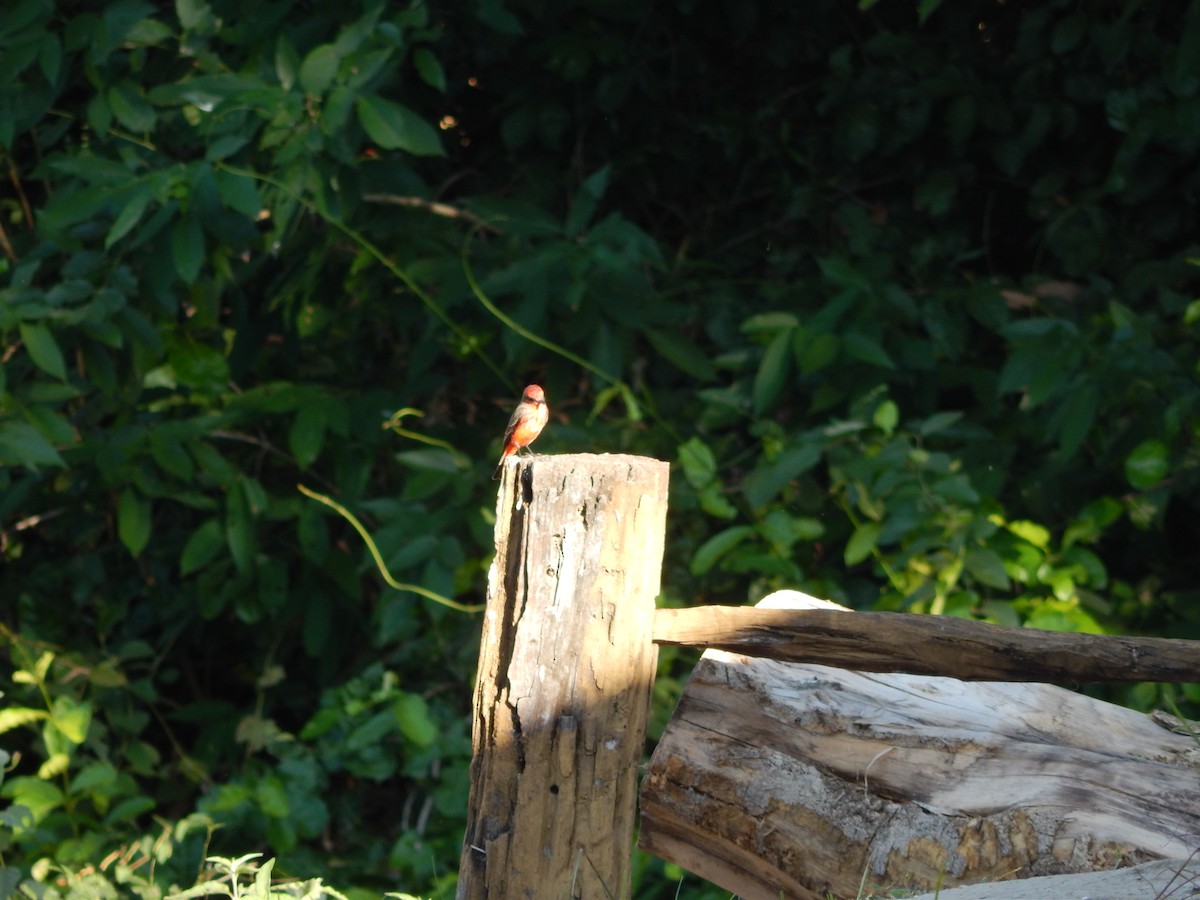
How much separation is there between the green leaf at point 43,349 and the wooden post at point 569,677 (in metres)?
2.03

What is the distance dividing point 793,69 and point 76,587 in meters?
3.37

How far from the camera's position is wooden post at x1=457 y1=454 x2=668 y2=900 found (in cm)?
182

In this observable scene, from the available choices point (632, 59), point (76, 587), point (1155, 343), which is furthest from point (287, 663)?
point (1155, 343)

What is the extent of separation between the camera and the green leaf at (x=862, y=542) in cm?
354

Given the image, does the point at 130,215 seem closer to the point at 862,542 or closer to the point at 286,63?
the point at 286,63

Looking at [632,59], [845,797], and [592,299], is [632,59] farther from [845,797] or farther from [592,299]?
[845,797]

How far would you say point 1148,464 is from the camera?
11.4 feet

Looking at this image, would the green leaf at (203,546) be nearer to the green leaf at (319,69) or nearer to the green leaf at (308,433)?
the green leaf at (308,433)

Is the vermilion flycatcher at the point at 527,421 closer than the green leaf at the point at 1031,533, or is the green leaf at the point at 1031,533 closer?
the vermilion flycatcher at the point at 527,421

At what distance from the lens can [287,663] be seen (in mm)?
5266

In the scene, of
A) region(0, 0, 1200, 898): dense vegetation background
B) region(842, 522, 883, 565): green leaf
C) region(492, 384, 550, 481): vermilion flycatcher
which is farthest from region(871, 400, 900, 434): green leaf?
region(492, 384, 550, 481): vermilion flycatcher

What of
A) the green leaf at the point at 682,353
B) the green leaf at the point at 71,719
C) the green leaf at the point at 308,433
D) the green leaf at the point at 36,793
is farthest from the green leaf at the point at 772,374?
the green leaf at the point at 36,793

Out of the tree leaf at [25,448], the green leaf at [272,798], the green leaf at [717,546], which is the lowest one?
the green leaf at [272,798]

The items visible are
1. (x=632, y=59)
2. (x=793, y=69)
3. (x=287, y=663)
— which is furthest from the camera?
(x=287, y=663)
